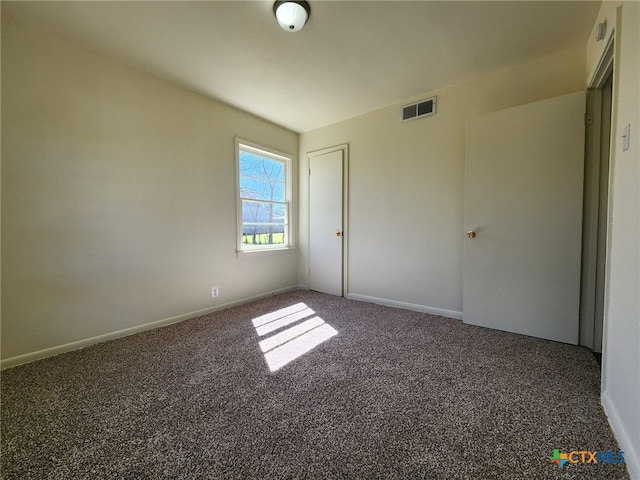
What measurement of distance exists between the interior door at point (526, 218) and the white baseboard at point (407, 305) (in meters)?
0.22

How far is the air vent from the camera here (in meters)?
3.02

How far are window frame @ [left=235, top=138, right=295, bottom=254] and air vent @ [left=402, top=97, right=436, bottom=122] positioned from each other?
1818mm

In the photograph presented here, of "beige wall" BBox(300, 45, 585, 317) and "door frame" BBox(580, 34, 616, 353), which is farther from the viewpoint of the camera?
"beige wall" BBox(300, 45, 585, 317)

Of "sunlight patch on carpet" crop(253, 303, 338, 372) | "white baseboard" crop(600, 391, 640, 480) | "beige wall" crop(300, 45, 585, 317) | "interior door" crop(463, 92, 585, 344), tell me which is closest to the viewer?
"white baseboard" crop(600, 391, 640, 480)

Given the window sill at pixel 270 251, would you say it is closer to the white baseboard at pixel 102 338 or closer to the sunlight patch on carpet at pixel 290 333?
the white baseboard at pixel 102 338

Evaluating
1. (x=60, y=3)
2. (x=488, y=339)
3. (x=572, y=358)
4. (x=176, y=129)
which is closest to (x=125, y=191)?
(x=176, y=129)

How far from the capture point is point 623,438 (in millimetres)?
1176

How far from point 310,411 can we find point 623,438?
4.73 ft

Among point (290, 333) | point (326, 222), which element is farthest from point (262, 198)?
point (290, 333)

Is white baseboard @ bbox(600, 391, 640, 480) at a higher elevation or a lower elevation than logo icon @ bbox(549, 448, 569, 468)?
higher

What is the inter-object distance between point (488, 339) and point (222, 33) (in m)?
3.44

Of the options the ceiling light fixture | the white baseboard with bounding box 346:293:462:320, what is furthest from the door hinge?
the ceiling light fixture

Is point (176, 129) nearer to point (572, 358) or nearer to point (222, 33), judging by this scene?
point (222, 33)

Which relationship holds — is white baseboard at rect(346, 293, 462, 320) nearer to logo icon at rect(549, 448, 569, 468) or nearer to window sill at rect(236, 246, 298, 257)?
window sill at rect(236, 246, 298, 257)
